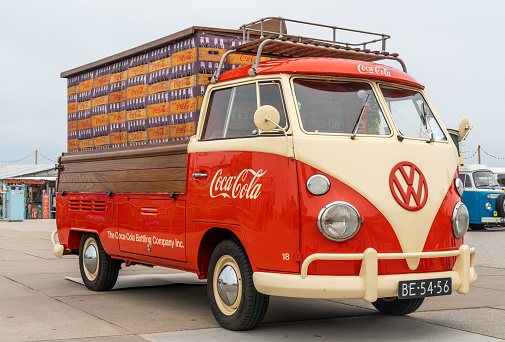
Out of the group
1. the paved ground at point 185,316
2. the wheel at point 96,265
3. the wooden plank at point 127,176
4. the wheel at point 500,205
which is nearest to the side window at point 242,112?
the wooden plank at point 127,176

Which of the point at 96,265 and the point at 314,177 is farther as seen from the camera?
the point at 96,265

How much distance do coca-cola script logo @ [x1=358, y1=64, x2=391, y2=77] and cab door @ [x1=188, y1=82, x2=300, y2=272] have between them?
805mm

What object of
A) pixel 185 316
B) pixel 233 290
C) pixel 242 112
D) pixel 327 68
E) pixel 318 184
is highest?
pixel 327 68

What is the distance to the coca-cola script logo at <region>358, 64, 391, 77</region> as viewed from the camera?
20.8 feet

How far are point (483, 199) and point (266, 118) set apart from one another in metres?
19.2

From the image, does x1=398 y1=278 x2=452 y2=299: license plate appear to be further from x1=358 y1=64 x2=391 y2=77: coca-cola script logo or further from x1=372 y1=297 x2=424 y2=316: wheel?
x1=358 y1=64 x2=391 y2=77: coca-cola script logo

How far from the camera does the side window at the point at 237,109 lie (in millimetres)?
6230

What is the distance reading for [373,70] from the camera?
638 cm

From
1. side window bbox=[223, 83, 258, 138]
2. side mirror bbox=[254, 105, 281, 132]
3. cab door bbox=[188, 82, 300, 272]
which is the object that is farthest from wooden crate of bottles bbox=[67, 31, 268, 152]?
side mirror bbox=[254, 105, 281, 132]

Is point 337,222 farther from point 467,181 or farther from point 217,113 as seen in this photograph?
point 467,181

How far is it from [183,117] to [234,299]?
2293 mm

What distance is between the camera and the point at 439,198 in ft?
20.1

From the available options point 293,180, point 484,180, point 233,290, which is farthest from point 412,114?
point 484,180

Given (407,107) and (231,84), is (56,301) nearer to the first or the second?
(231,84)
